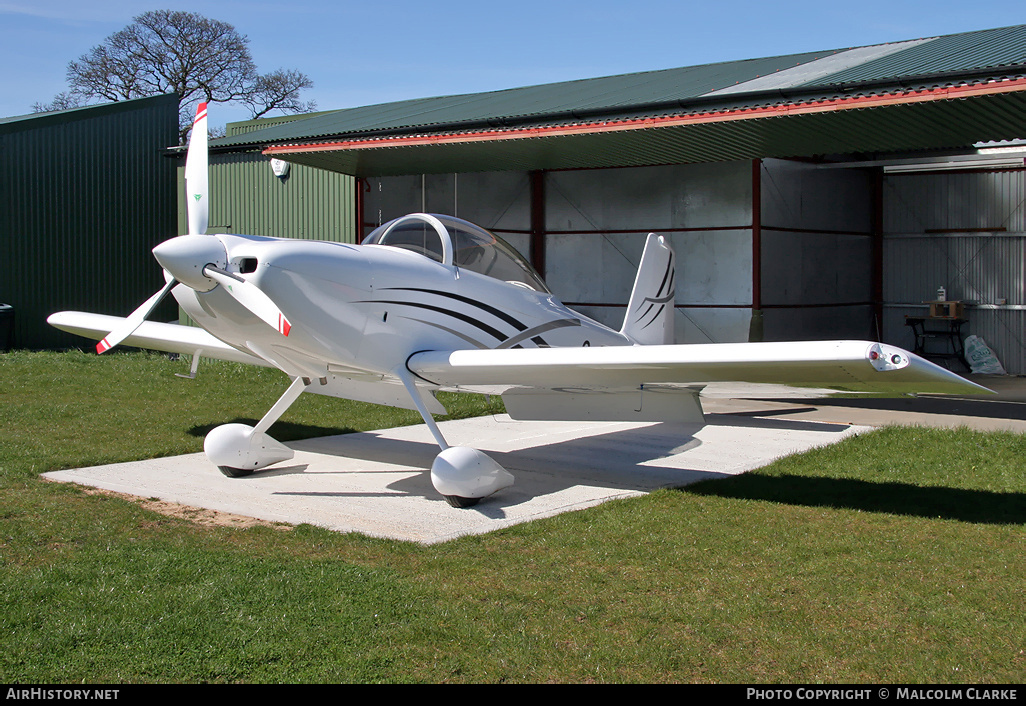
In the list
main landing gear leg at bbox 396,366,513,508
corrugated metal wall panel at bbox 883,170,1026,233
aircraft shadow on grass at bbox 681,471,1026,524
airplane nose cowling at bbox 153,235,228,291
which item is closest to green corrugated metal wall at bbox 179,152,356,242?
airplane nose cowling at bbox 153,235,228,291

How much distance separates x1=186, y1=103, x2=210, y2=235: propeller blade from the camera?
6770 mm

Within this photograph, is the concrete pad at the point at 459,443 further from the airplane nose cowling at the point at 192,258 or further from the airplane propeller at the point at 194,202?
the airplane nose cowling at the point at 192,258

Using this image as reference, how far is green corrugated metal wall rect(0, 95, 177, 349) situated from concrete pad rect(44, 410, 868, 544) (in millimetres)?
14250

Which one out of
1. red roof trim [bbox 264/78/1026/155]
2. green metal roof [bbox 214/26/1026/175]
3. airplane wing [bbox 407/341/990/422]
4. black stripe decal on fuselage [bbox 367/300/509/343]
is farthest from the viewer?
green metal roof [bbox 214/26/1026/175]

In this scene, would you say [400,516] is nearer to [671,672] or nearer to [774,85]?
[671,672]

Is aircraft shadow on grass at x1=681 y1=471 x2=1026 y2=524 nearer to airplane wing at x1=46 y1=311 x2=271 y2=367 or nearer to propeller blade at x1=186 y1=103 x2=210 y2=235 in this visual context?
propeller blade at x1=186 y1=103 x2=210 y2=235

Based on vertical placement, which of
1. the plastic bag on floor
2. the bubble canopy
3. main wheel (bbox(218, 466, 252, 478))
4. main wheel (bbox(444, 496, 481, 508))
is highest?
the bubble canopy

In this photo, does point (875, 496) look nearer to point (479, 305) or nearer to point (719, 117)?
point (479, 305)

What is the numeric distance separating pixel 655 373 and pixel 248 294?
2.83 meters

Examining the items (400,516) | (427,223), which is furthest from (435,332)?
(400,516)

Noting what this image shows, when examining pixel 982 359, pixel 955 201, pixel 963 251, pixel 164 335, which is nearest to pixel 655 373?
pixel 164 335

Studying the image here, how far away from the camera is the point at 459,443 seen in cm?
948

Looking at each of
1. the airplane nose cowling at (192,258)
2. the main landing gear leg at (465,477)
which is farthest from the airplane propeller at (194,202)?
the main landing gear leg at (465,477)

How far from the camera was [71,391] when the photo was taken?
41.7 feet
